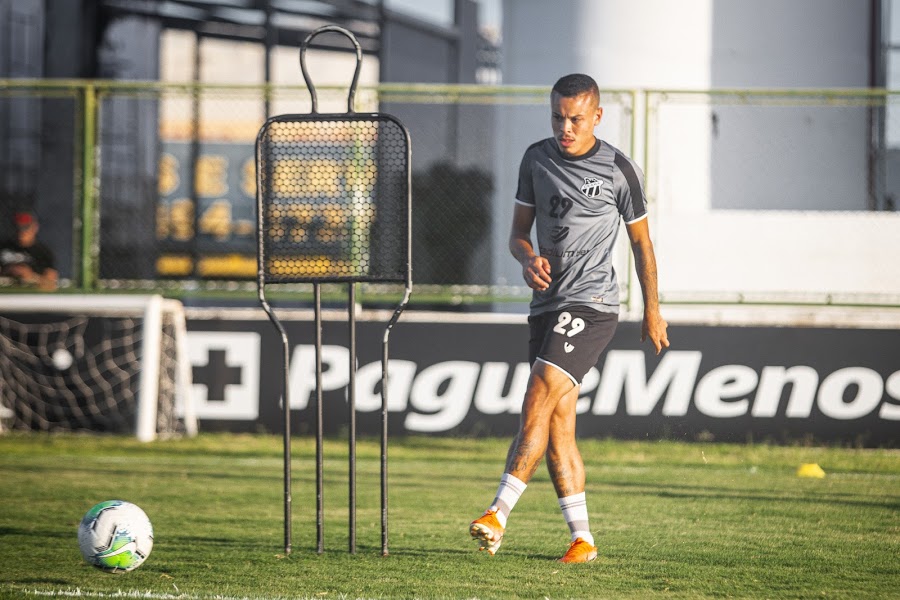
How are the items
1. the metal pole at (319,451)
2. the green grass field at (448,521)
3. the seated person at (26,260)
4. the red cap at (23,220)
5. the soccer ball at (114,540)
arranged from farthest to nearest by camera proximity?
the red cap at (23,220) → the seated person at (26,260) → the metal pole at (319,451) → the soccer ball at (114,540) → the green grass field at (448,521)

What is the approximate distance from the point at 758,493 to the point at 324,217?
11.4 feet

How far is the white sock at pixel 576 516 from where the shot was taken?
5473mm

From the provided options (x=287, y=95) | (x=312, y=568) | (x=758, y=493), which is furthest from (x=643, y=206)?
(x=287, y=95)

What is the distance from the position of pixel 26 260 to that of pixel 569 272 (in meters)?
7.78

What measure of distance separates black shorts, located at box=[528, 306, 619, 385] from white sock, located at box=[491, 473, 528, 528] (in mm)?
548

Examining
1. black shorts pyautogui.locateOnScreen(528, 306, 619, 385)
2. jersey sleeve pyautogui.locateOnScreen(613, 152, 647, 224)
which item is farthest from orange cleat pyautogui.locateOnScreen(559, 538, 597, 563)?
jersey sleeve pyautogui.locateOnScreen(613, 152, 647, 224)

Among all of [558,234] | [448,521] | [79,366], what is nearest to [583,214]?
[558,234]

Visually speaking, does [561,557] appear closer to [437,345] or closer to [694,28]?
[437,345]

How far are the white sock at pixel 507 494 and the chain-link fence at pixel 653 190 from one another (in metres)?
5.41

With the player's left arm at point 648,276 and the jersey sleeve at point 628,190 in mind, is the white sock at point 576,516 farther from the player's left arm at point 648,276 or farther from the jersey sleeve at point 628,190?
the jersey sleeve at point 628,190

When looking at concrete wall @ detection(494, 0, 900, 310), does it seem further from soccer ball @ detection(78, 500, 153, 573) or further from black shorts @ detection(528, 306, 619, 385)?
soccer ball @ detection(78, 500, 153, 573)

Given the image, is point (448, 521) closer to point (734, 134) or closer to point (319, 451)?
point (319, 451)

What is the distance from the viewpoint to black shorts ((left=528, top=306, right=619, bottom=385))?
5.56m

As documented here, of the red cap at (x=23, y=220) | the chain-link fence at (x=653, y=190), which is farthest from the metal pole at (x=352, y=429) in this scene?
the red cap at (x=23, y=220)
